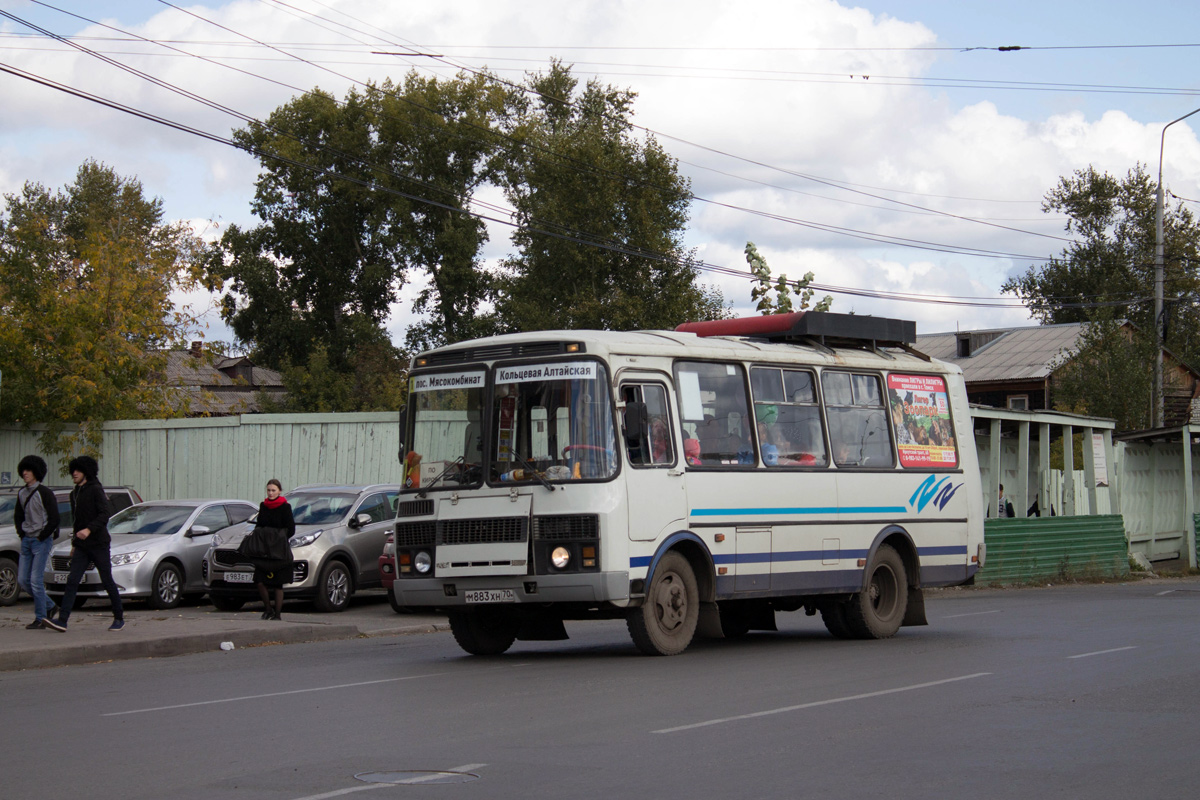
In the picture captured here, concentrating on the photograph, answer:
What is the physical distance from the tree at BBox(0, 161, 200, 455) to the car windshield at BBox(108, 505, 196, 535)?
772 centimetres

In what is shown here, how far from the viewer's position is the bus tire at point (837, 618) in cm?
1461

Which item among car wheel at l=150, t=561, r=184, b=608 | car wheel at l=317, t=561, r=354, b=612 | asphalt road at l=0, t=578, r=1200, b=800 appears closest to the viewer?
asphalt road at l=0, t=578, r=1200, b=800

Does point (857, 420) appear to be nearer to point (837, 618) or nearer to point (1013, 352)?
point (837, 618)

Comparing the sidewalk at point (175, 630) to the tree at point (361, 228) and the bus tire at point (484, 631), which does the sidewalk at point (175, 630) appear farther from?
the tree at point (361, 228)

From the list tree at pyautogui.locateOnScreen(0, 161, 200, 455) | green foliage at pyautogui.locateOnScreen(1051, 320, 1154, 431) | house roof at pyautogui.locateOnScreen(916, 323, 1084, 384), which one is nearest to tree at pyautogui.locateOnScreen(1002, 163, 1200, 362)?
house roof at pyautogui.locateOnScreen(916, 323, 1084, 384)

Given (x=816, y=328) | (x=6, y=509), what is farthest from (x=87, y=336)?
(x=816, y=328)

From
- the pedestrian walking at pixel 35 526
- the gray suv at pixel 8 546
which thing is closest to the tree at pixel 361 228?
the gray suv at pixel 8 546

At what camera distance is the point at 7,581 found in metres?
19.8

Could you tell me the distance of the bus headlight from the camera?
11.6 metres

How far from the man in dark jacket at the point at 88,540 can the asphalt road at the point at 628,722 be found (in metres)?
1.77

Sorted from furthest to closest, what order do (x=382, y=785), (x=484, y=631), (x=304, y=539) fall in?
(x=304, y=539)
(x=484, y=631)
(x=382, y=785)

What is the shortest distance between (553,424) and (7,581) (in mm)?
11619

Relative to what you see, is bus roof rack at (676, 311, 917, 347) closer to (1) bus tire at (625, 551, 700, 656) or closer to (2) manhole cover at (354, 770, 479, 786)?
(1) bus tire at (625, 551, 700, 656)

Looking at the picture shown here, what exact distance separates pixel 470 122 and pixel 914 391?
4252cm
